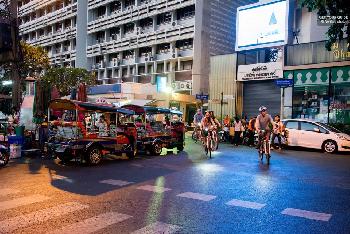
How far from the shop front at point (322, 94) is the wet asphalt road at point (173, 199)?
11.2 metres

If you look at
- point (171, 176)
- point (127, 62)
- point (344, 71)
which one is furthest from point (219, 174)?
point (127, 62)

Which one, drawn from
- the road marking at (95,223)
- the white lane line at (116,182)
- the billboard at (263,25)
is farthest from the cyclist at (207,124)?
the billboard at (263,25)

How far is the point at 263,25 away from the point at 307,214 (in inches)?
866

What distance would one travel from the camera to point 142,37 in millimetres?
46000

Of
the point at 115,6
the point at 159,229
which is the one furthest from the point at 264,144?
the point at 115,6

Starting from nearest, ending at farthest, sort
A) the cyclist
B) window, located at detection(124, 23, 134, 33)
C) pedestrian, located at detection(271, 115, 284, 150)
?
1. the cyclist
2. pedestrian, located at detection(271, 115, 284, 150)
3. window, located at detection(124, 23, 134, 33)

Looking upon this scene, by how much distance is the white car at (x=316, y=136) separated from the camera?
57.5 ft

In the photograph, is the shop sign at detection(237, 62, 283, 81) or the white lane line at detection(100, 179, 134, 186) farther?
the shop sign at detection(237, 62, 283, 81)

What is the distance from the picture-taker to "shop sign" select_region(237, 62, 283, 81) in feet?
83.6

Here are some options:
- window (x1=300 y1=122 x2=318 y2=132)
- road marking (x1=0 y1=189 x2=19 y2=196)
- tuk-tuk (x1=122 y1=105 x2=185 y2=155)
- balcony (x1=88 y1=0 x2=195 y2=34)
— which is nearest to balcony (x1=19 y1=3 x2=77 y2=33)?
balcony (x1=88 y1=0 x2=195 y2=34)

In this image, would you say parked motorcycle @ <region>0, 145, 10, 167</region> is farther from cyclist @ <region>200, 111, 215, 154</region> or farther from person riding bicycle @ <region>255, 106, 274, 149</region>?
person riding bicycle @ <region>255, 106, 274, 149</region>

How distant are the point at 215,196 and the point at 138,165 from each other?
530 cm

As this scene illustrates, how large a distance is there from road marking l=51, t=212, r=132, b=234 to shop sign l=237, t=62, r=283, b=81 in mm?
21501

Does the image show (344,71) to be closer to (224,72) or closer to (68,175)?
(224,72)
